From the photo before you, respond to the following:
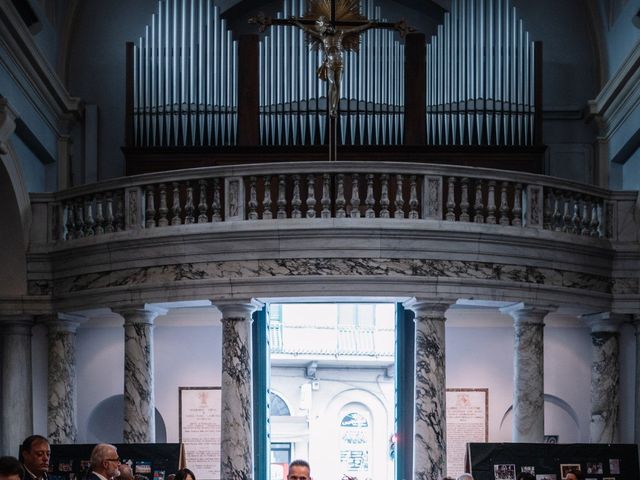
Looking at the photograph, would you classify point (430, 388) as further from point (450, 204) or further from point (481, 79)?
point (481, 79)

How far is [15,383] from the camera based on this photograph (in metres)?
17.4

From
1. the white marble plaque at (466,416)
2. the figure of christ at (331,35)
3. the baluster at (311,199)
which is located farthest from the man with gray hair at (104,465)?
the white marble plaque at (466,416)

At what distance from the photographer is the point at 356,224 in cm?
1565

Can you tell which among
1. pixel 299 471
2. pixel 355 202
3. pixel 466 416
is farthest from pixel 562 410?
pixel 299 471

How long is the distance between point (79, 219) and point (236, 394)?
3.27 metres

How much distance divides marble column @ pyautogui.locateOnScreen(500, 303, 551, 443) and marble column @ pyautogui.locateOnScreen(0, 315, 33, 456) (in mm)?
6353

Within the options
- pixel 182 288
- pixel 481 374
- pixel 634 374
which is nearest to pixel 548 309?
pixel 634 374

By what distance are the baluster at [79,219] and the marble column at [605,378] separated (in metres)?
6.76

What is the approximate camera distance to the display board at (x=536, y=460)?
15.1m

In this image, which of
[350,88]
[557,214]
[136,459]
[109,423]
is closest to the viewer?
[136,459]

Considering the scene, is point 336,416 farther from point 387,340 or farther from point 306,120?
point 306,120

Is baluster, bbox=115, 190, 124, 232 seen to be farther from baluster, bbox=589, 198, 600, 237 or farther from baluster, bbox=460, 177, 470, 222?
baluster, bbox=589, 198, 600, 237

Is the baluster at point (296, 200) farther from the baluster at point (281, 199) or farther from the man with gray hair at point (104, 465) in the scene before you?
the man with gray hair at point (104, 465)

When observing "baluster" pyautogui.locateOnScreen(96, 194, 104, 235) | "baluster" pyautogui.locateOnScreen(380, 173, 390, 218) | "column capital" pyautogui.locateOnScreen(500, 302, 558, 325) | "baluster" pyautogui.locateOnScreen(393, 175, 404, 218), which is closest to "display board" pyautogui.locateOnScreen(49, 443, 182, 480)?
"baluster" pyautogui.locateOnScreen(96, 194, 104, 235)
